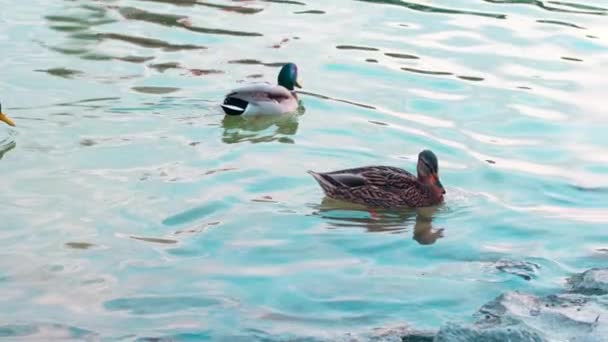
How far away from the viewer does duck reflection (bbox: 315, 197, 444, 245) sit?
9797 millimetres

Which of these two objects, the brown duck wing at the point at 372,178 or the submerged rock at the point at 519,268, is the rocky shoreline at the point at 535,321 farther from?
the brown duck wing at the point at 372,178

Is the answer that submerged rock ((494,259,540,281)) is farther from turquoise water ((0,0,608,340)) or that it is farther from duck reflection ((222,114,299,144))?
duck reflection ((222,114,299,144))

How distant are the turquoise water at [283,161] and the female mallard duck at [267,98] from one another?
0.55ft

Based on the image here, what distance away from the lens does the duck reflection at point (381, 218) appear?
9797 millimetres

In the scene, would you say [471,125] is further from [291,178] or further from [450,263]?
[450,263]

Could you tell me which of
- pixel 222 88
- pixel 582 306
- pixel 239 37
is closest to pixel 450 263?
pixel 582 306

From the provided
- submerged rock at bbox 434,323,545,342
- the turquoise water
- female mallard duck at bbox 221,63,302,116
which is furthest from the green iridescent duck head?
submerged rock at bbox 434,323,545,342

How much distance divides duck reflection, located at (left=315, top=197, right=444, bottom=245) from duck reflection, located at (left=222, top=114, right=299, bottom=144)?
1.82 m

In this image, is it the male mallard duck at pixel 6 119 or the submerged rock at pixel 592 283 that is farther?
the male mallard duck at pixel 6 119

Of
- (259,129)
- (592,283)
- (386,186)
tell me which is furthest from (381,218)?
(259,129)

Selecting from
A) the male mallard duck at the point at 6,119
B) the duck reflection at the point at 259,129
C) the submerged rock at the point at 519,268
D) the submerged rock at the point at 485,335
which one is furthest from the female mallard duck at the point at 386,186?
the submerged rock at the point at 485,335

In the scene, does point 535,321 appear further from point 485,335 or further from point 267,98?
point 267,98

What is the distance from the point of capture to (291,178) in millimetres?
10766

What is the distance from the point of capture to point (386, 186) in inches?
404
